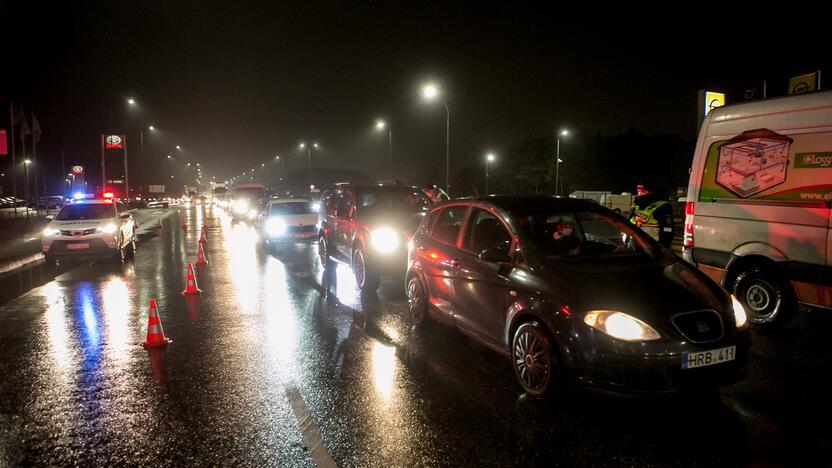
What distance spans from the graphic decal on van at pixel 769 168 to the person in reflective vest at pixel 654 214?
186 cm

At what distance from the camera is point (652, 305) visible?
4.38 meters

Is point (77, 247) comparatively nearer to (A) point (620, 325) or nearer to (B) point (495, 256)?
(B) point (495, 256)

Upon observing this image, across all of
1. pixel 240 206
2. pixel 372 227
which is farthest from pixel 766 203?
pixel 240 206

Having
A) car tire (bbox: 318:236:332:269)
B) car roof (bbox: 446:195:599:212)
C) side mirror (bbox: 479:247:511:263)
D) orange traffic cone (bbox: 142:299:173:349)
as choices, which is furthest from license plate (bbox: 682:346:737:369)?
car tire (bbox: 318:236:332:269)

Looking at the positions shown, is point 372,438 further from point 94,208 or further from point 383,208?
point 94,208

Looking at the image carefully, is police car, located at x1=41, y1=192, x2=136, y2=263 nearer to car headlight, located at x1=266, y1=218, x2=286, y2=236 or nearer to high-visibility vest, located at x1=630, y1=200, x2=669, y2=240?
car headlight, located at x1=266, y1=218, x2=286, y2=236

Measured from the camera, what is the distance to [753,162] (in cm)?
693

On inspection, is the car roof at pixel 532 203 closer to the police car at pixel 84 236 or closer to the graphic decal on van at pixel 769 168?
the graphic decal on van at pixel 769 168

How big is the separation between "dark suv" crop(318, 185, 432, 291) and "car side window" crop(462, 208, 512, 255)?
3.24m

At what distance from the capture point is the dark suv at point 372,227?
380 inches

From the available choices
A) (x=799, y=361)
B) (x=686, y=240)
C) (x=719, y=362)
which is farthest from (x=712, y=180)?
(x=719, y=362)

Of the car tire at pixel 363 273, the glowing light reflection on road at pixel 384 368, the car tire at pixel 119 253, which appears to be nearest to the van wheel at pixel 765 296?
the glowing light reflection on road at pixel 384 368

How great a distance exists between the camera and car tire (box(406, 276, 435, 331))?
7.10 m

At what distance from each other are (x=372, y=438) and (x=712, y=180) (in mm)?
5702
